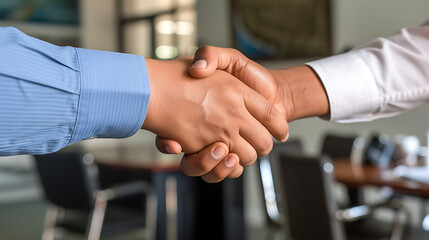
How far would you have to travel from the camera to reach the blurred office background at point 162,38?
4.06 meters

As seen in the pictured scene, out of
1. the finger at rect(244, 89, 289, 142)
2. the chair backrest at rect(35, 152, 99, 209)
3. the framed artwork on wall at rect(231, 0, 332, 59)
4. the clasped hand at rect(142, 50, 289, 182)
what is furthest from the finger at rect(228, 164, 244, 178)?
the framed artwork on wall at rect(231, 0, 332, 59)

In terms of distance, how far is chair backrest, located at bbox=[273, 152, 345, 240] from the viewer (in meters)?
2.37

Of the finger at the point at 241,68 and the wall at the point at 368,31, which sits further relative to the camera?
the wall at the point at 368,31

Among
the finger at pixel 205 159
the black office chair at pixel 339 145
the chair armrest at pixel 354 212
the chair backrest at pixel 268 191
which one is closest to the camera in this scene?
the finger at pixel 205 159

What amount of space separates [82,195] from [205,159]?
6.50 feet

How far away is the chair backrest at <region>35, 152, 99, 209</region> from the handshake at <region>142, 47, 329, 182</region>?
178cm

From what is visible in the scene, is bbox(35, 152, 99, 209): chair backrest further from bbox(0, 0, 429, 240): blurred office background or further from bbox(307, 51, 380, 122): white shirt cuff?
bbox(307, 51, 380, 122): white shirt cuff

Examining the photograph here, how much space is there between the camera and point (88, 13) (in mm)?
9414

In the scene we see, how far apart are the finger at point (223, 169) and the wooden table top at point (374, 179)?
136 centimetres

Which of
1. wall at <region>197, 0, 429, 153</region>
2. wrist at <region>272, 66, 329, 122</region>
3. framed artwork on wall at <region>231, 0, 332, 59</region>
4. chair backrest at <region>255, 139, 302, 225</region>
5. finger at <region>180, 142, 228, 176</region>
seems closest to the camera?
finger at <region>180, 142, 228, 176</region>

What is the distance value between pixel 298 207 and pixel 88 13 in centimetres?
777

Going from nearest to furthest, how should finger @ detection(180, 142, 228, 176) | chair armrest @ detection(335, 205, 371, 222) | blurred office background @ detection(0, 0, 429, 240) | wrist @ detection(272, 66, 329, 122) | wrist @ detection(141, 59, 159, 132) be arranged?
1. wrist @ detection(141, 59, 159, 132)
2. finger @ detection(180, 142, 228, 176)
3. wrist @ detection(272, 66, 329, 122)
4. chair armrest @ detection(335, 205, 371, 222)
5. blurred office background @ detection(0, 0, 429, 240)

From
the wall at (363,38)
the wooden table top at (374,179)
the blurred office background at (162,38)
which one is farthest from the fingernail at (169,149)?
the wall at (363,38)

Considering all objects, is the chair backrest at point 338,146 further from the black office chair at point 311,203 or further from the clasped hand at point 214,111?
the clasped hand at point 214,111
